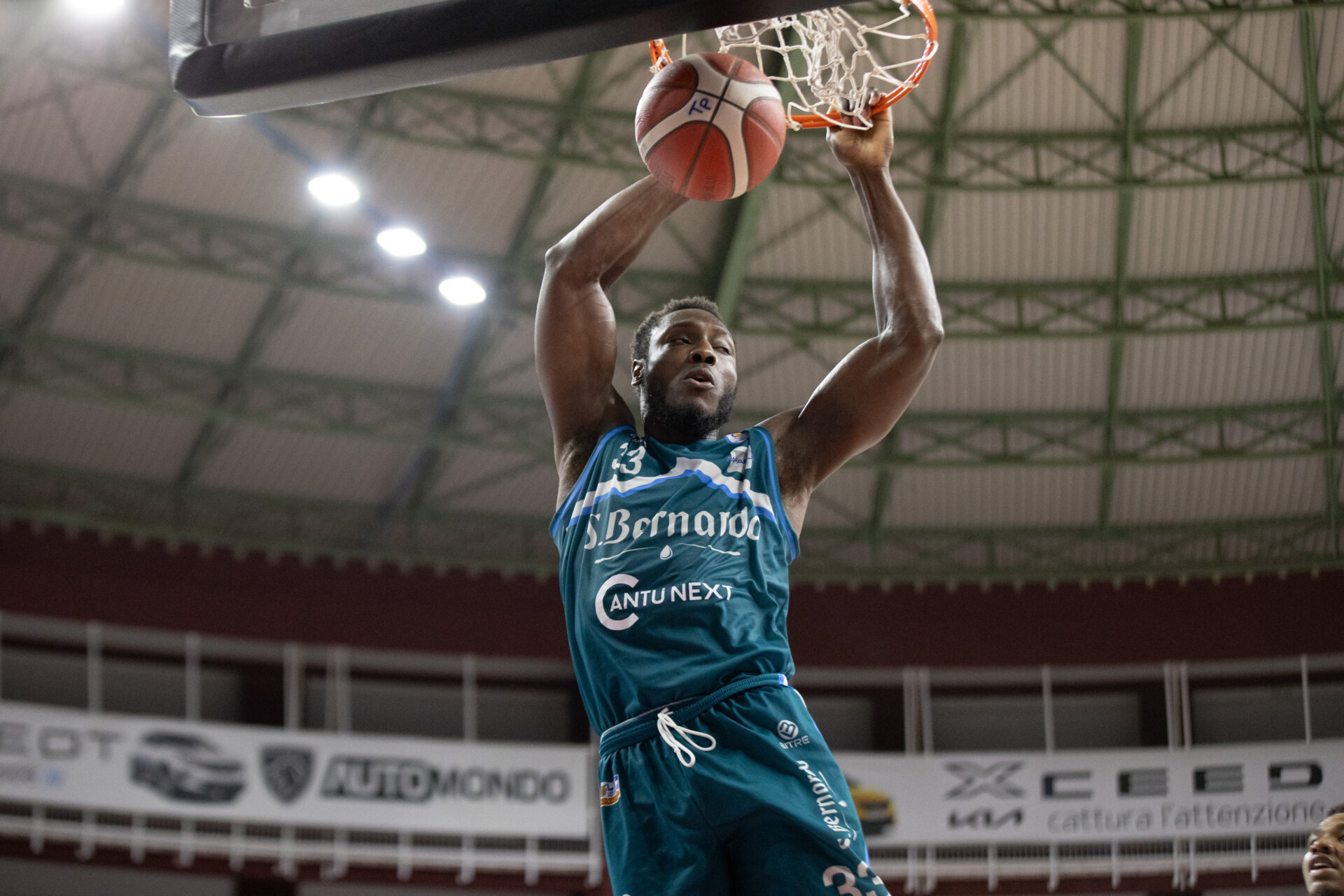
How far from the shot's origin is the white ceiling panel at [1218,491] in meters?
20.0

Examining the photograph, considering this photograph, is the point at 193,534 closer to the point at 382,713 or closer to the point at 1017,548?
the point at 382,713

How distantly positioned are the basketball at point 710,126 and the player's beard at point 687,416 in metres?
0.88

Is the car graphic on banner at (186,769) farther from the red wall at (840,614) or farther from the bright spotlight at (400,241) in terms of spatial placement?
the bright spotlight at (400,241)

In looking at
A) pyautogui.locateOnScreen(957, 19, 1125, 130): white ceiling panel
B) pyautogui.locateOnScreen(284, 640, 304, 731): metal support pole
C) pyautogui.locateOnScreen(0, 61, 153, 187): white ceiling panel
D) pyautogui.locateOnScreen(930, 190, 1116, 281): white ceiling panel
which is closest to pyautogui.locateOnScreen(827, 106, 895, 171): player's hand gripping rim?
pyautogui.locateOnScreen(957, 19, 1125, 130): white ceiling panel

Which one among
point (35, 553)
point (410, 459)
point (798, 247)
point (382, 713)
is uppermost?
point (798, 247)

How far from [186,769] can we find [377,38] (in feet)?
51.6

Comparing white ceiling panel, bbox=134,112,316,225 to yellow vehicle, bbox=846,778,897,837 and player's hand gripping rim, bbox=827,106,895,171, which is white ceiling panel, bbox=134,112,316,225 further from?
player's hand gripping rim, bbox=827,106,895,171

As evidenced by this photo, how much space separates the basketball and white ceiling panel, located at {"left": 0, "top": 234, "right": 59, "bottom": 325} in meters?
13.4

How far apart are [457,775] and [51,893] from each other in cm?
504

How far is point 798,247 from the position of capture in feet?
58.9

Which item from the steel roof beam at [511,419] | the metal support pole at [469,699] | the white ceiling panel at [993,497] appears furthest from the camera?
the white ceiling panel at [993,497]

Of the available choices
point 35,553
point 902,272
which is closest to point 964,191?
point 35,553

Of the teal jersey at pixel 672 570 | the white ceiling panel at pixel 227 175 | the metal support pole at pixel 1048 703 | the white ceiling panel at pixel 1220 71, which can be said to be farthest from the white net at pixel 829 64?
the metal support pole at pixel 1048 703

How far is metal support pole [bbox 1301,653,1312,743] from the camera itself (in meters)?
19.4
